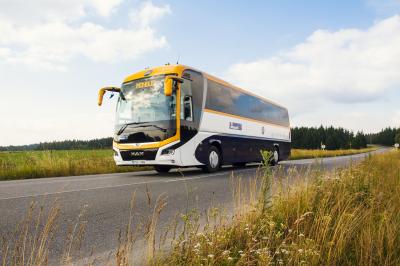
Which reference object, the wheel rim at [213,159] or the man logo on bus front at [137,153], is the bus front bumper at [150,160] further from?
the wheel rim at [213,159]

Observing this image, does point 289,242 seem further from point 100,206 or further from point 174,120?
point 174,120

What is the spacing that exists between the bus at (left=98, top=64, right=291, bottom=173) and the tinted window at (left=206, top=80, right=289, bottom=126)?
0.04 m

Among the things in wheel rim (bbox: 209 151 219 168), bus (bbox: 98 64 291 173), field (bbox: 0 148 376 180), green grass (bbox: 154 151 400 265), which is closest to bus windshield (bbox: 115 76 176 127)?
bus (bbox: 98 64 291 173)

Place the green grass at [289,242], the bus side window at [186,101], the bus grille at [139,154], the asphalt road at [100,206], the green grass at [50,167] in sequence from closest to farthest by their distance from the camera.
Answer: the green grass at [289,242], the asphalt road at [100,206], the bus grille at [139,154], the bus side window at [186,101], the green grass at [50,167]

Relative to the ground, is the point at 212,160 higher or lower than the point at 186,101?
lower

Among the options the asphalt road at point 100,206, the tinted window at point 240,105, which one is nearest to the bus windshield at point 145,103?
the tinted window at point 240,105

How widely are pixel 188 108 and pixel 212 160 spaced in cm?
225

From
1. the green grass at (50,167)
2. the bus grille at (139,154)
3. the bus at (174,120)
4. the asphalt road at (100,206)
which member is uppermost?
the bus at (174,120)

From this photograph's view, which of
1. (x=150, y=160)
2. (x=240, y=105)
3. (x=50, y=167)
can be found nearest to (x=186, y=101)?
(x=150, y=160)

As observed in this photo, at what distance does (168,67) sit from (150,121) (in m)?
1.93

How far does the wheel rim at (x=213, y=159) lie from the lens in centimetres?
1272

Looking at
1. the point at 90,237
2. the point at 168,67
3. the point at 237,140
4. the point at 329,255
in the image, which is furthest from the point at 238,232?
the point at 237,140

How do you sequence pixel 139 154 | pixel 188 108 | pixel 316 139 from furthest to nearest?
pixel 316 139
pixel 188 108
pixel 139 154

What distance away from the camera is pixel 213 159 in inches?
506
